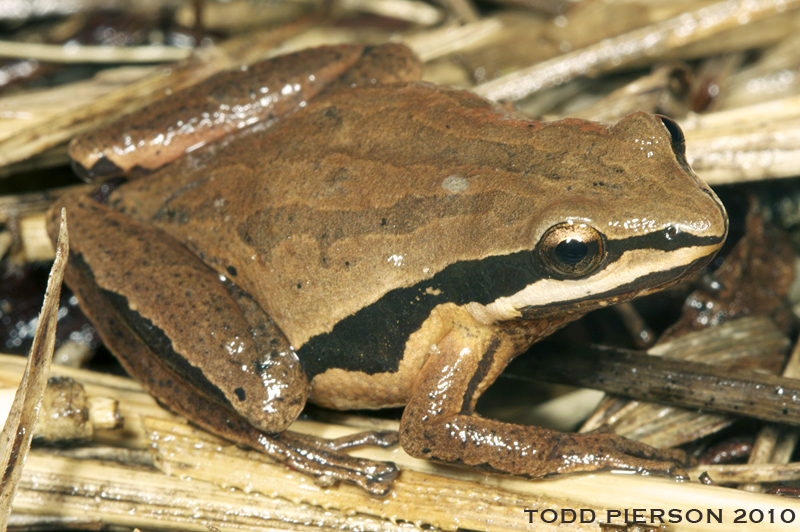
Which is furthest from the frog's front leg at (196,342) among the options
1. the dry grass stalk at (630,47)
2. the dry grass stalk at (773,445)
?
the dry grass stalk at (630,47)

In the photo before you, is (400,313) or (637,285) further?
(400,313)

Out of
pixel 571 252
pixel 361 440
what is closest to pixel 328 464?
pixel 361 440

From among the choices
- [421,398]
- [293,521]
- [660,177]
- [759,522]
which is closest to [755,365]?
[759,522]

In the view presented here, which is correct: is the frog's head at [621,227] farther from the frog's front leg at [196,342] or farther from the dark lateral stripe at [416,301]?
the frog's front leg at [196,342]

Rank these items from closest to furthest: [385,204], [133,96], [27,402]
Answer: [27,402] → [385,204] → [133,96]

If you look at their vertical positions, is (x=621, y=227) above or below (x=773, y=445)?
above

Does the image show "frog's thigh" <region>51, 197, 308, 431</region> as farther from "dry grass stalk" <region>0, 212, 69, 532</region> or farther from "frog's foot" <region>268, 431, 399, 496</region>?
"dry grass stalk" <region>0, 212, 69, 532</region>

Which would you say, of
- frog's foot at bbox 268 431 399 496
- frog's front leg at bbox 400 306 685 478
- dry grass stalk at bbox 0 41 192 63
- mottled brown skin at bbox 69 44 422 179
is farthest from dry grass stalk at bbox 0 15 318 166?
frog's front leg at bbox 400 306 685 478

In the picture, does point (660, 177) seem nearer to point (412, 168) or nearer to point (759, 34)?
point (412, 168)

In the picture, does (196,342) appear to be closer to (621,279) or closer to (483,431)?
(483,431)
